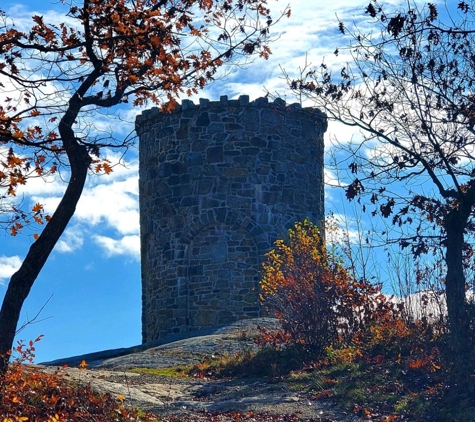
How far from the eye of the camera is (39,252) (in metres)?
11.4

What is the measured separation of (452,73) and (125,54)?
4.82 meters

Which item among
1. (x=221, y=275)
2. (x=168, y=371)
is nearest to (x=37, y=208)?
(x=168, y=371)

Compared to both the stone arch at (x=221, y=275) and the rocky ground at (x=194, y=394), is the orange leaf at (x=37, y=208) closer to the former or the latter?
the rocky ground at (x=194, y=394)

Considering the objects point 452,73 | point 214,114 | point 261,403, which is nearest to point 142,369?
point 261,403

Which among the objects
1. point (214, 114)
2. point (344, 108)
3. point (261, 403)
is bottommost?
point (261, 403)

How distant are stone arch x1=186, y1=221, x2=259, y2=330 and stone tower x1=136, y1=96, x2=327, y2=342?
2 cm

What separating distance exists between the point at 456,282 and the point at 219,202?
407 inches

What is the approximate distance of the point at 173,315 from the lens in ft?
73.9

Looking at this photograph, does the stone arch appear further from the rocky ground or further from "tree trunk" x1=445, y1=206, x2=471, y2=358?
"tree trunk" x1=445, y1=206, x2=471, y2=358

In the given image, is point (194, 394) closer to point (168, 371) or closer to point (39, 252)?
point (168, 371)

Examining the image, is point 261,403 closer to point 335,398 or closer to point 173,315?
point 335,398

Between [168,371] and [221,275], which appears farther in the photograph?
[221,275]

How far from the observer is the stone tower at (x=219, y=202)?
2231 cm

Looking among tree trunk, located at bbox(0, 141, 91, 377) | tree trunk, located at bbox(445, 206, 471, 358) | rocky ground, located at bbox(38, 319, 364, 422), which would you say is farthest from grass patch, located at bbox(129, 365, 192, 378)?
tree trunk, located at bbox(445, 206, 471, 358)
